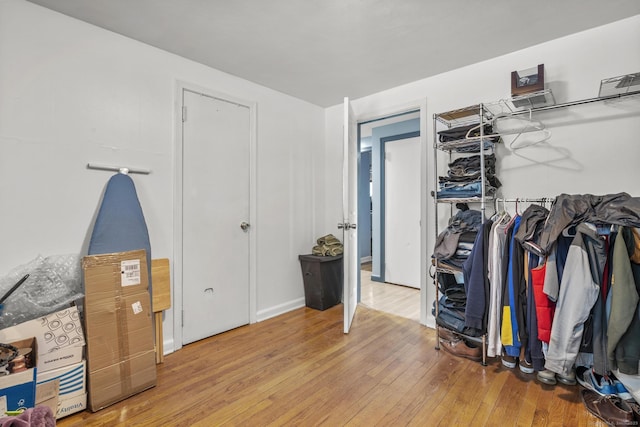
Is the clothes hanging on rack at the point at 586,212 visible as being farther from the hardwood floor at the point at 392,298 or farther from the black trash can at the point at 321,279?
the black trash can at the point at 321,279

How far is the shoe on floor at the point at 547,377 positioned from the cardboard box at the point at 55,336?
2.91 m

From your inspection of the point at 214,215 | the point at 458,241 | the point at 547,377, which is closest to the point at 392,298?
the point at 458,241

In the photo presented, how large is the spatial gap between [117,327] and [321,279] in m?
2.03

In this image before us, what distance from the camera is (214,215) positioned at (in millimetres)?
2881

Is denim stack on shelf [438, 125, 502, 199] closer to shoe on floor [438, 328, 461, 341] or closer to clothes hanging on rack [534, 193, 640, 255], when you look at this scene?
clothes hanging on rack [534, 193, 640, 255]

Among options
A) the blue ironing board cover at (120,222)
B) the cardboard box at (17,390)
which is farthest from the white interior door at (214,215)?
the cardboard box at (17,390)

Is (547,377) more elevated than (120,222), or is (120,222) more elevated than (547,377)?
(120,222)

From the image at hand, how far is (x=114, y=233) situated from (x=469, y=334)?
2704 mm

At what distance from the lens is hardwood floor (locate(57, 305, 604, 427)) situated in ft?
5.75

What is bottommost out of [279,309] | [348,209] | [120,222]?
[279,309]

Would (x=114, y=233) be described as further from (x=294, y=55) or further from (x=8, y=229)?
(x=294, y=55)

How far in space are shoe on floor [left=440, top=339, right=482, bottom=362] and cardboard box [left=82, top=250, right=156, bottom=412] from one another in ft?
7.23

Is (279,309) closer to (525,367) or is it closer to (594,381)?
(525,367)

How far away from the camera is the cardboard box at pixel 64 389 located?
1.69 metres
